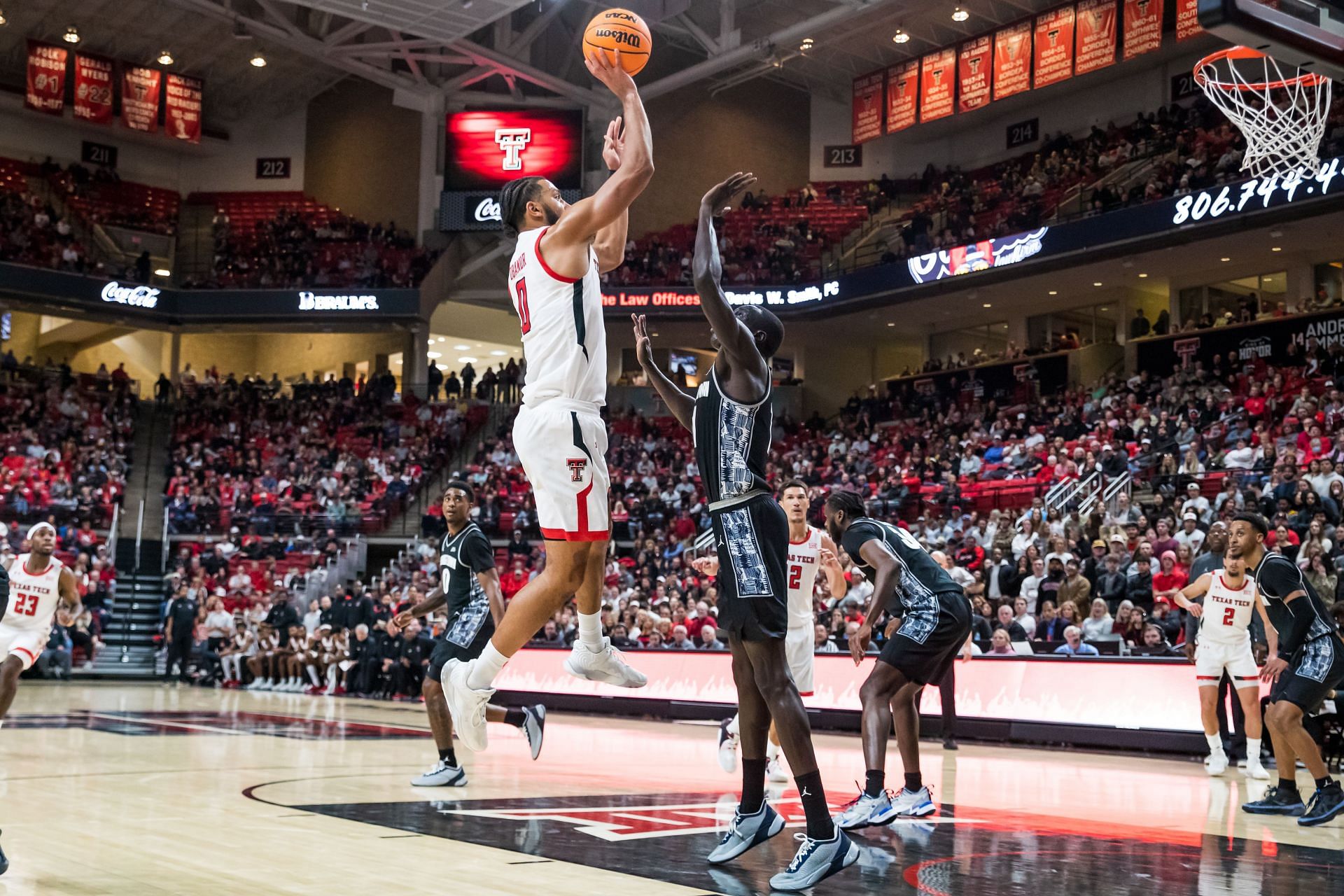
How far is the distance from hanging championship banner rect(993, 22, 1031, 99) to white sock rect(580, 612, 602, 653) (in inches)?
1009

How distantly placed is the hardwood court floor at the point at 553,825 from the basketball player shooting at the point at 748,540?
0.31 meters

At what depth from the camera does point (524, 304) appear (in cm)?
576

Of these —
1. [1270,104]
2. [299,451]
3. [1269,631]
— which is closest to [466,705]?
[1269,631]

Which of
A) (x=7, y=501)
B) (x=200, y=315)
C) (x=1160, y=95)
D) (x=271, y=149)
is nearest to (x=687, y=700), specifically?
(x=7, y=501)

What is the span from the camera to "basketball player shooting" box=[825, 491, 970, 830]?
7.18 metres

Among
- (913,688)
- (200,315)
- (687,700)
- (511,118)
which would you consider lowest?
(687,700)

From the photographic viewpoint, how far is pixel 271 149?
125 feet

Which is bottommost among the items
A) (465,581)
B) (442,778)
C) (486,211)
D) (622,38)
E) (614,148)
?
(442,778)

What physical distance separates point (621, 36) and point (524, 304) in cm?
121

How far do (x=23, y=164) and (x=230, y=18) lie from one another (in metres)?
9.51

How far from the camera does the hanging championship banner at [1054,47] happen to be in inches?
1091

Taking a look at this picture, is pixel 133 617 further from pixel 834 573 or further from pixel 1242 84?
pixel 1242 84

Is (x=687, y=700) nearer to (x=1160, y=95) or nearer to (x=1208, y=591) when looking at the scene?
(x=1208, y=591)

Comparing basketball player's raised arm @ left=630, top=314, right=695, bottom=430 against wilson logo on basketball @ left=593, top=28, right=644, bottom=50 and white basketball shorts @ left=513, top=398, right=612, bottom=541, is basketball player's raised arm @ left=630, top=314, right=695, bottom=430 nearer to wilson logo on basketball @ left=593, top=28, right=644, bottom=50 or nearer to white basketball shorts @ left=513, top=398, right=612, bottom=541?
white basketball shorts @ left=513, top=398, right=612, bottom=541
